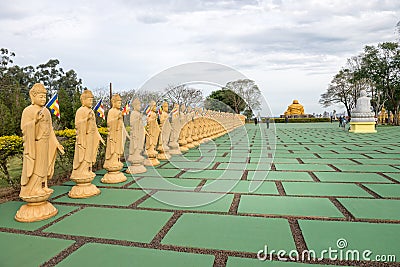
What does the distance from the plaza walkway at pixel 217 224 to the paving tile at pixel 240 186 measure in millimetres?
14

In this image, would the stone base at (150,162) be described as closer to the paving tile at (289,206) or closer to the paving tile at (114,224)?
A: the paving tile at (114,224)

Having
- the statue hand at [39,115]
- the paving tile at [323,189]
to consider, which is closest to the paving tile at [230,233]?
the paving tile at [323,189]

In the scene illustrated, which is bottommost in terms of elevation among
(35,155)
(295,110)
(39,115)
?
(35,155)

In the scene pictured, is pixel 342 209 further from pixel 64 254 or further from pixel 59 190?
pixel 59 190

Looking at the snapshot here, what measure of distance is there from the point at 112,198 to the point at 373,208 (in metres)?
3.24

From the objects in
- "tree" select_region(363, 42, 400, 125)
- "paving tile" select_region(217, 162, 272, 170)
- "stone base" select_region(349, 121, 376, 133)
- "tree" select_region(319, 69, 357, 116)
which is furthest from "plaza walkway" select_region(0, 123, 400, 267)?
"tree" select_region(319, 69, 357, 116)

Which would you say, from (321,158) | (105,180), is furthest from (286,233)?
(321,158)

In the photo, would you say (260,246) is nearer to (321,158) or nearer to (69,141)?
(69,141)

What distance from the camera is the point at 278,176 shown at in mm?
4809

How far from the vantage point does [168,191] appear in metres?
4.00

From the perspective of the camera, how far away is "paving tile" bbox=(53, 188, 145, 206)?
3.51 m

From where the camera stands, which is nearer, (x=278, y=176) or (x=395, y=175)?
(x=395, y=175)

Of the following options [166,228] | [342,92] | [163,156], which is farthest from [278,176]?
[342,92]

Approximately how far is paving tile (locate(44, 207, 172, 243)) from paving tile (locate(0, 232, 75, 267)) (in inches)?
7.8
